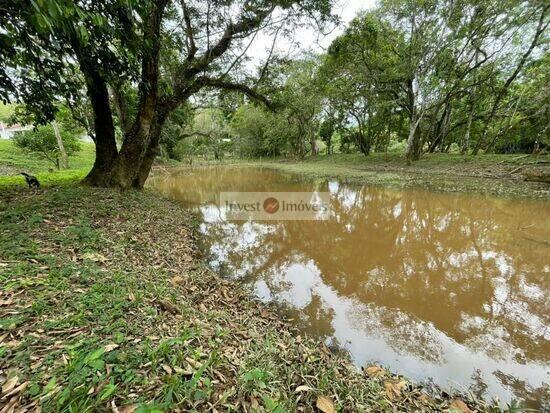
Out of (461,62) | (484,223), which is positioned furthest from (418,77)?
(484,223)

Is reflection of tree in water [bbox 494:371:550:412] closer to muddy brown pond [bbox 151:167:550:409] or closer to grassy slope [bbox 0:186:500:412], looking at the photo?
muddy brown pond [bbox 151:167:550:409]

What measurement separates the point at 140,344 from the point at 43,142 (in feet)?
56.0

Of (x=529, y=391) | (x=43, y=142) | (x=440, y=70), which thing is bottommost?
(x=529, y=391)

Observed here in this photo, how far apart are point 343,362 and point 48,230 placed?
3.93 meters

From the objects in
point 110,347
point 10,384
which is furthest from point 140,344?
point 10,384

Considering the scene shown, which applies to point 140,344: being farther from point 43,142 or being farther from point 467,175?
point 43,142

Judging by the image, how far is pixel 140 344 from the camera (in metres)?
1.81

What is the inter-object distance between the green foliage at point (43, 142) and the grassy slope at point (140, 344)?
1368 centimetres

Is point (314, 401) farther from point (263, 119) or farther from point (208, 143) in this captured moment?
point (208, 143)

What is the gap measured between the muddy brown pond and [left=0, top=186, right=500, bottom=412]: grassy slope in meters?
0.45

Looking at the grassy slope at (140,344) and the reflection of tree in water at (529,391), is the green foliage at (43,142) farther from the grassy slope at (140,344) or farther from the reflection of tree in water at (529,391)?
the reflection of tree in water at (529,391)

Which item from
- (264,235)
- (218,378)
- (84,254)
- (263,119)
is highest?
(263,119)

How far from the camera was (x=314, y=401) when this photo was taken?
1819 millimetres

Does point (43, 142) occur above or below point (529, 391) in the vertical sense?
above
